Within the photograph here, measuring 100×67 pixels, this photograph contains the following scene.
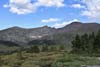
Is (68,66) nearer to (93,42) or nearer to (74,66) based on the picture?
(74,66)

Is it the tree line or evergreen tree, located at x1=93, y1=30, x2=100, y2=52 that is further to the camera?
the tree line

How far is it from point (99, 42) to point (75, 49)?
15.0 meters

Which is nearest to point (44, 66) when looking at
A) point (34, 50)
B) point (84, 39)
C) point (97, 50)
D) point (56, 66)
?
point (56, 66)

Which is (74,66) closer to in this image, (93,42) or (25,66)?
(25,66)

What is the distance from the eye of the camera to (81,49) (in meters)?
147

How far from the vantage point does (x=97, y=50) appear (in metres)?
142

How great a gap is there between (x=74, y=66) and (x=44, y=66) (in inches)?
393

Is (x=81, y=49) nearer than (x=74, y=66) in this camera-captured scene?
No

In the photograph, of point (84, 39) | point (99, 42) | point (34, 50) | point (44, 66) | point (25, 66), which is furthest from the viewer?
point (34, 50)

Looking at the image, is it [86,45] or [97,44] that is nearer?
[97,44]

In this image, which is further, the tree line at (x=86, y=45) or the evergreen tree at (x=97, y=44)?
the tree line at (x=86, y=45)

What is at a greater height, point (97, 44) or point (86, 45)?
point (97, 44)

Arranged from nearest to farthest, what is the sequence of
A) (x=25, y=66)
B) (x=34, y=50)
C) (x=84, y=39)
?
(x=25, y=66)
(x=84, y=39)
(x=34, y=50)

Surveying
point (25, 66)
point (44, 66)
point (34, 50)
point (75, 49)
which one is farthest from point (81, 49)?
point (25, 66)
